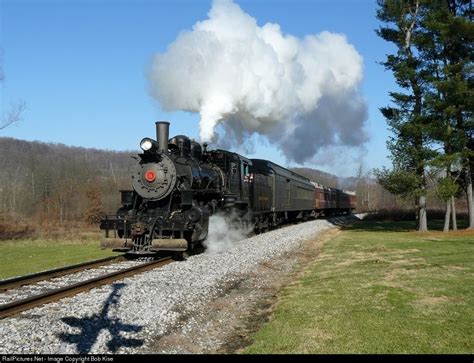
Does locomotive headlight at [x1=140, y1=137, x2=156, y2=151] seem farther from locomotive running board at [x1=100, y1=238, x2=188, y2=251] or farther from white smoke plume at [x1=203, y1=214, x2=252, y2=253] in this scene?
white smoke plume at [x1=203, y1=214, x2=252, y2=253]

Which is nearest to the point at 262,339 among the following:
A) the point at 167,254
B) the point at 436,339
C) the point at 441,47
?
the point at 436,339

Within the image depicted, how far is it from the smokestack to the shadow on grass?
7.84 m

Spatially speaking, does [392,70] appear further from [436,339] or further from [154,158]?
[436,339]

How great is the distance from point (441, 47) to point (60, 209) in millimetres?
49785

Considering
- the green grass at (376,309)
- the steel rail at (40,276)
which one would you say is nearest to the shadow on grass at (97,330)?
the green grass at (376,309)

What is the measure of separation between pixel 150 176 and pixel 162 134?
142 cm

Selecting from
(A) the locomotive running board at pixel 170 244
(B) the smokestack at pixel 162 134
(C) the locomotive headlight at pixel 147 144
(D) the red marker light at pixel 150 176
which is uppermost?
(B) the smokestack at pixel 162 134

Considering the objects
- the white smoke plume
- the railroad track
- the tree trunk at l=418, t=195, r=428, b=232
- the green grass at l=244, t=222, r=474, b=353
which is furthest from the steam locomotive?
the tree trunk at l=418, t=195, r=428, b=232

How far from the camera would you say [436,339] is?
6422 mm

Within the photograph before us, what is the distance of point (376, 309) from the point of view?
8.16 m

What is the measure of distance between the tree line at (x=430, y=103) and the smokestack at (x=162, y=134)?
48.5 ft

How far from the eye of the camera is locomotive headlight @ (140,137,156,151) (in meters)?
14.7

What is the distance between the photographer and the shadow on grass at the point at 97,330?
20.9 ft

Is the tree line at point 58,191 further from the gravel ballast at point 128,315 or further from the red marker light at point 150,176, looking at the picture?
the gravel ballast at point 128,315
